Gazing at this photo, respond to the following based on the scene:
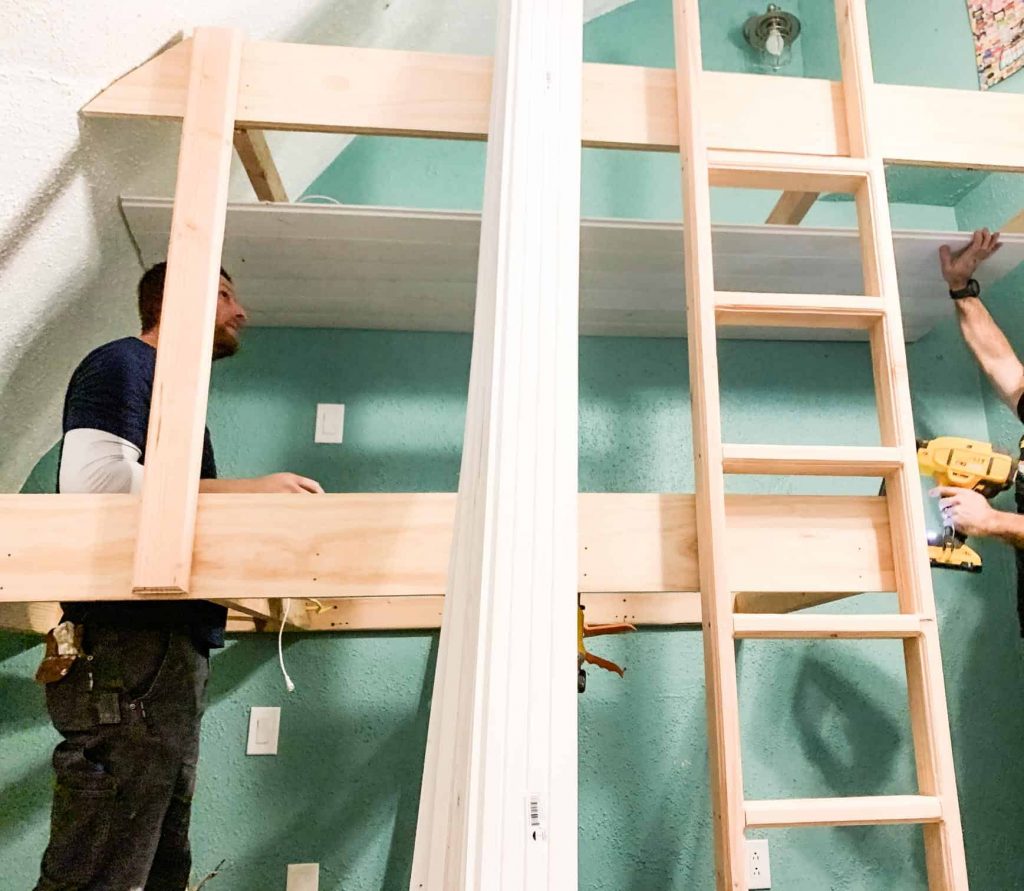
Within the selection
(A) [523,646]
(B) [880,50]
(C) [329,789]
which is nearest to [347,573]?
(A) [523,646]

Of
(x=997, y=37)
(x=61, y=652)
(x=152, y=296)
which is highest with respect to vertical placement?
(x=997, y=37)

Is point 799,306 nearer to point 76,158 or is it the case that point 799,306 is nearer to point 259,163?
point 259,163

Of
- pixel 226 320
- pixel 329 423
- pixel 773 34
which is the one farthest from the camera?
pixel 773 34

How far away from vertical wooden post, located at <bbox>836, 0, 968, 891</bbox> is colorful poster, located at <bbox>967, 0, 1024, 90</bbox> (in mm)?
1121

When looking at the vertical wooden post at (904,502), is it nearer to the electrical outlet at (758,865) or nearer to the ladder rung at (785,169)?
the ladder rung at (785,169)

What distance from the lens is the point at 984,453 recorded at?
1.64 m

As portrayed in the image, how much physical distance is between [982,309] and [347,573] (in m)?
1.79

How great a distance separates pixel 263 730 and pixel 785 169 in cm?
192

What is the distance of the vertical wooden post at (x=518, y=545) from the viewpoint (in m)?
0.87

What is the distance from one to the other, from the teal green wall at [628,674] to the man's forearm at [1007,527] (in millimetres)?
854

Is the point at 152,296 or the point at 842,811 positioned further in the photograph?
the point at 152,296

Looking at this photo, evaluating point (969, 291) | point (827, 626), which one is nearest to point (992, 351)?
point (969, 291)

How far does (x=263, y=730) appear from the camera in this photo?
2.21 metres

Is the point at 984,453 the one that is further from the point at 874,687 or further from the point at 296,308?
the point at 296,308
